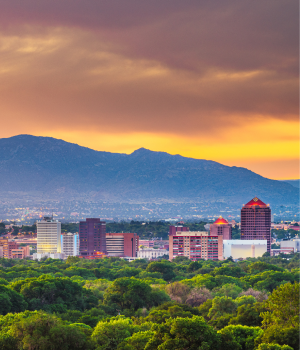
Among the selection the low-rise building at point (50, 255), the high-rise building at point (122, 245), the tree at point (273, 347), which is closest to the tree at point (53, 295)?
the tree at point (273, 347)

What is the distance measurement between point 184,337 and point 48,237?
131 meters

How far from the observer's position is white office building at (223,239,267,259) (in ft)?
455

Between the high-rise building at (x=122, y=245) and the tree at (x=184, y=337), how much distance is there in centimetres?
13229

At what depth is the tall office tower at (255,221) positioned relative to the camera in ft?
503

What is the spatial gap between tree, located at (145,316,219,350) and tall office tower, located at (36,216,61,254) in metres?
127

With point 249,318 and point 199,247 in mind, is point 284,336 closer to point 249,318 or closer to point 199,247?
point 249,318

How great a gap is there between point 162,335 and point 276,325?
5.37 m

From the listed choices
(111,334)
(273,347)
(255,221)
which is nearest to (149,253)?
(255,221)

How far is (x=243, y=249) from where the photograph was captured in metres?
140

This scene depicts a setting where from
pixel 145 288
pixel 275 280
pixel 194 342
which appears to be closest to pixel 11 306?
pixel 145 288

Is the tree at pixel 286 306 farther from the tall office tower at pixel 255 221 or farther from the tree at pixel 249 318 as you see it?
the tall office tower at pixel 255 221

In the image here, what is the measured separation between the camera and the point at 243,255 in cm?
13950

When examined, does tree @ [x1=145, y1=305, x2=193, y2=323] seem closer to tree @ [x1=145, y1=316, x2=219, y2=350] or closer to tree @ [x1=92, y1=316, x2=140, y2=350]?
tree @ [x1=92, y1=316, x2=140, y2=350]

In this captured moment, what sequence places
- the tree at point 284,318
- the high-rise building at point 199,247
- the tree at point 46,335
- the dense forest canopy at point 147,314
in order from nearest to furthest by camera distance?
the tree at point 284,318 < the dense forest canopy at point 147,314 < the tree at point 46,335 < the high-rise building at point 199,247
